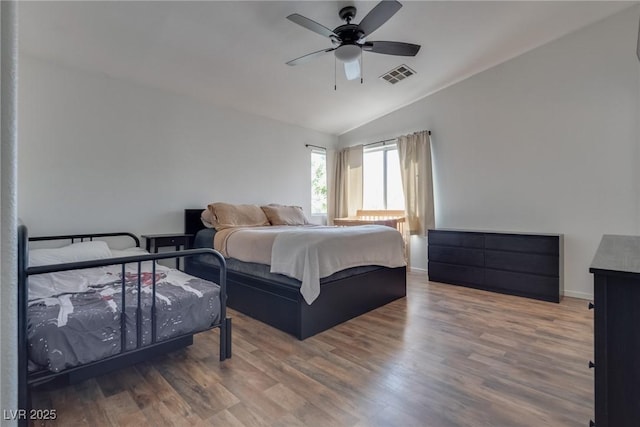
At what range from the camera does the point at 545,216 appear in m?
3.59

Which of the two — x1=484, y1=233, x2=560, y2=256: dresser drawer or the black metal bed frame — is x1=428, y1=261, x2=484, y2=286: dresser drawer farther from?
the black metal bed frame

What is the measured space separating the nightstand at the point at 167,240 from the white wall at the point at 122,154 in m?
0.24

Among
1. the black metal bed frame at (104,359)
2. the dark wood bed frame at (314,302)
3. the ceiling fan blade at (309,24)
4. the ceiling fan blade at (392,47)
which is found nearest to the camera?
the black metal bed frame at (104,359)

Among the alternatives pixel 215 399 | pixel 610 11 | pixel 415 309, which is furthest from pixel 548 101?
pixel 215 399

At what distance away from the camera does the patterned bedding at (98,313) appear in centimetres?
134

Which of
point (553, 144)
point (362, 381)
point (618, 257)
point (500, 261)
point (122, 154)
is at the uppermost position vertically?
point (553, 144)

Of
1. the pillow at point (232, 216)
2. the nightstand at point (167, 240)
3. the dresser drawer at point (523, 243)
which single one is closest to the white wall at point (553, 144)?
the dresser drawer at point (523, 243)

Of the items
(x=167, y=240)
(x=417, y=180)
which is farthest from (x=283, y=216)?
(x=417, y=180)

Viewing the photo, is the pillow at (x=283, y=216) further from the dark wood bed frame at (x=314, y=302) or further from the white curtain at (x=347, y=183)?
the white curtain at (x=347, y=183)

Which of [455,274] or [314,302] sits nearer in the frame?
[314,302]

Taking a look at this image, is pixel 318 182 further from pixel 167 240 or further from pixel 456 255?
pixel 167 240

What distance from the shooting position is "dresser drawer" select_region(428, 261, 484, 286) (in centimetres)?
374

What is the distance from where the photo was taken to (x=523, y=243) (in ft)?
11.2

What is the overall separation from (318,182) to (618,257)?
4824 mm
